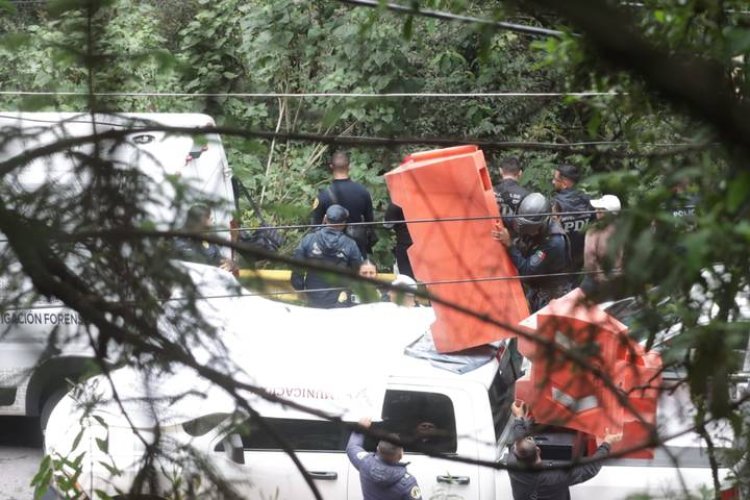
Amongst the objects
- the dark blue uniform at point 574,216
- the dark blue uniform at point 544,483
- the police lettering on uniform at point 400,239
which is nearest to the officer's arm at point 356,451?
the dark blue uniform at point 544,483

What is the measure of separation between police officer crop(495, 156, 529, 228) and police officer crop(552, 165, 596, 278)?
202 millimetres

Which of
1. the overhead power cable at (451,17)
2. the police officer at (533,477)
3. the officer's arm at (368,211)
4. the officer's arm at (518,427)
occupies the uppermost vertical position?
the overhead power cable at (451,17)

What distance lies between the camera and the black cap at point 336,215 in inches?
231

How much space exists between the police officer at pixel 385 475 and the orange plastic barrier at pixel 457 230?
102 cm

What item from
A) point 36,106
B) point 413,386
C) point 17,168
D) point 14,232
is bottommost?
point 413,386

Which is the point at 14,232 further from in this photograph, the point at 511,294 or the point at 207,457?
the point at 511,294

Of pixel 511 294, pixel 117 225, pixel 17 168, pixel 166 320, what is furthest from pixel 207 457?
pixel 511 294

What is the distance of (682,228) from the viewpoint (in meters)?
2.47

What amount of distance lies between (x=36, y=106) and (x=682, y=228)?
5.59ft

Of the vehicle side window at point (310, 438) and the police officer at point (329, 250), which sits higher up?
the police officer at point (329, 250)

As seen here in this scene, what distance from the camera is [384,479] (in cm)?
579

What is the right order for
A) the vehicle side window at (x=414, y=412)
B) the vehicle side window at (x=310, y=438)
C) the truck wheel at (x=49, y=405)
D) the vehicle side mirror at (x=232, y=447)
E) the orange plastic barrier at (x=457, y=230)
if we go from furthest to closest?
A: the truck wheel at (x=49, y=405)
the vehicle side window at (x=310, y=438)
the vehicle side window at (x=414, y=412)
the orange plastic barrier at (x=457, y=230)
the vehicle side mirror at (x=232, y=447)

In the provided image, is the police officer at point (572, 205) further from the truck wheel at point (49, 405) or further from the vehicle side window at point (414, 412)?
the truck wheel at point (49, 405)

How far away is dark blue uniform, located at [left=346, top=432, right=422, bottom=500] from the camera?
19.0ft
